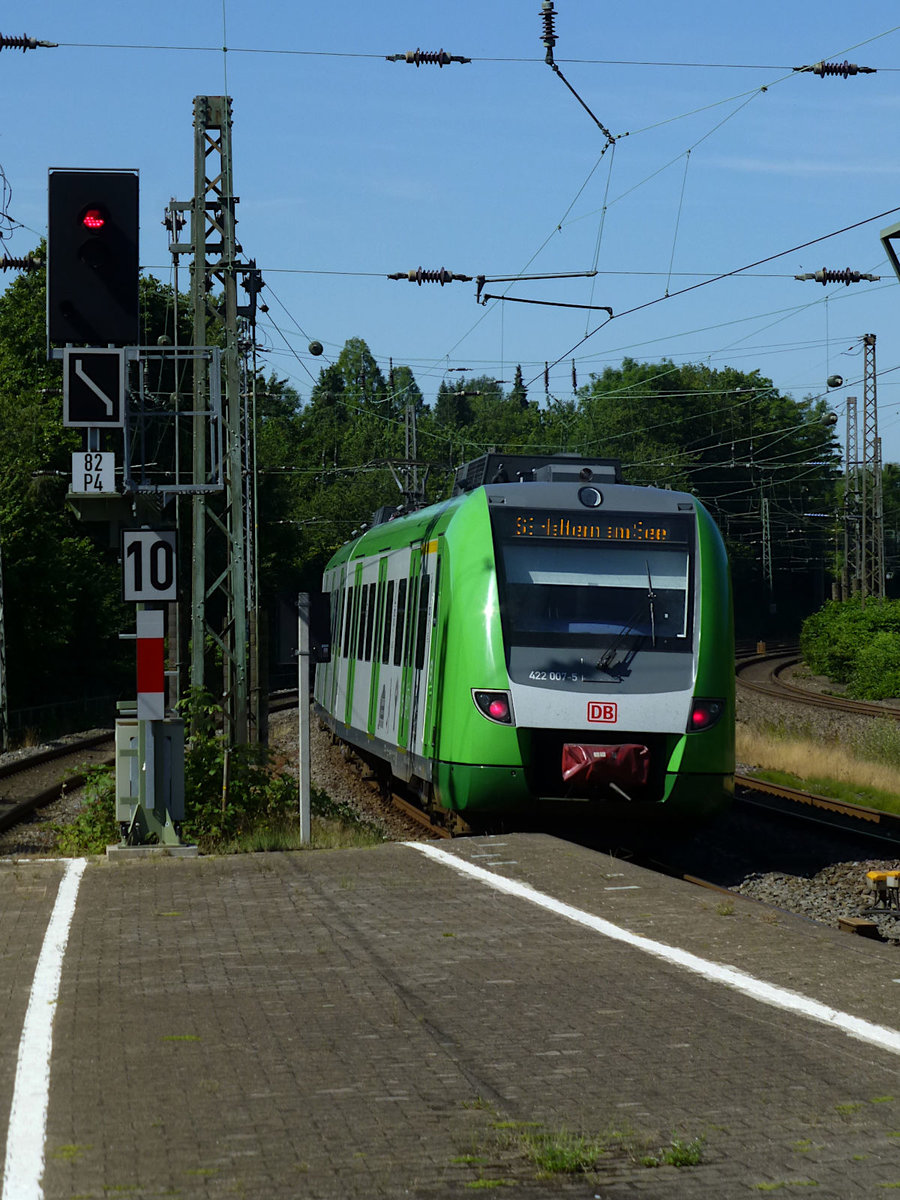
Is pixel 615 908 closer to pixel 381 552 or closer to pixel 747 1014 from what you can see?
pixel 747 1014

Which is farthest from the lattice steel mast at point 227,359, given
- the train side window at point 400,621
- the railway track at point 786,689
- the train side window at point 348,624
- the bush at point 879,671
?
the bush at point 879,671

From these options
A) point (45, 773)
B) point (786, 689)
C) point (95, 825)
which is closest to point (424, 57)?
point (95, 825)

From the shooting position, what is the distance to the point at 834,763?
79.7 feet

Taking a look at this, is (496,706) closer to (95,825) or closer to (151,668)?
(151,668)

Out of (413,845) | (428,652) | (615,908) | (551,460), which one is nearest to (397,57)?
(551,460)

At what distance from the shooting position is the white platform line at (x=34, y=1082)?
15.6 ft

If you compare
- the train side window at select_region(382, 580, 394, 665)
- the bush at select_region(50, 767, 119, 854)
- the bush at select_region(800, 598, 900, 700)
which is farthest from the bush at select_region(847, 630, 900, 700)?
the bush at select_region(50, 767, 119, 854)

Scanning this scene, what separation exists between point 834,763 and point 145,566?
14484 millimetres

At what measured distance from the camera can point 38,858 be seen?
41.3 ft

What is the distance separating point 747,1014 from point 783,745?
20283 millimetres

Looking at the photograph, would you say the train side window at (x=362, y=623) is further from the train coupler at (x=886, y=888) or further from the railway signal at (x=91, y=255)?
the train coupler at (x=886, y=888)

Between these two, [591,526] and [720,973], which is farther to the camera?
[591,526]

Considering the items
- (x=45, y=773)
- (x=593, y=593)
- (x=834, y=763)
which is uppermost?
(x=593, y=593)

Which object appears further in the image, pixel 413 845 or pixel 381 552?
pixel 381 552
